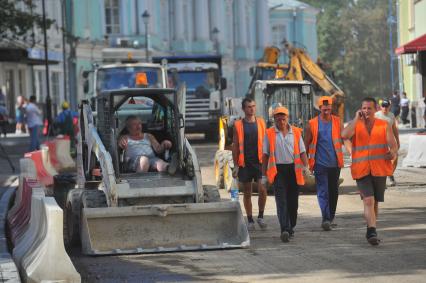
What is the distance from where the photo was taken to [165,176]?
14.8m

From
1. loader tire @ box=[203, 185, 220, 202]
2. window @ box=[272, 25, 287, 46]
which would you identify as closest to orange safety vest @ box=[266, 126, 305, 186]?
loader tire @ box=[203, 185, 220, 202]

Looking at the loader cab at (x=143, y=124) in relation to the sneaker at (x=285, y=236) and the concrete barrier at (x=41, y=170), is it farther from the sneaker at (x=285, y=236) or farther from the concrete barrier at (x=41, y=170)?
the concrete barrier at (x=41, y=170)

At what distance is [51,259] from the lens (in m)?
10.8

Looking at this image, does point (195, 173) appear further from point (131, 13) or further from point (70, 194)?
point (131, 13)

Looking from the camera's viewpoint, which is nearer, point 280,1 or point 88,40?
point 88,40

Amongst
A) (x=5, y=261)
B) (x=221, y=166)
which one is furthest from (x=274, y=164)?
(x=221, y=166)

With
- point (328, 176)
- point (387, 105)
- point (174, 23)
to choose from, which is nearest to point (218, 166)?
point (387, 105)

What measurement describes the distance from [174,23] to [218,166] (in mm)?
62034

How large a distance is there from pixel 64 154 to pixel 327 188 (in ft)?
53.6

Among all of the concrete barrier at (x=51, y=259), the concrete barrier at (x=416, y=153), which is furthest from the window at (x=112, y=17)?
the concrete barrier at (x=51, y=259)

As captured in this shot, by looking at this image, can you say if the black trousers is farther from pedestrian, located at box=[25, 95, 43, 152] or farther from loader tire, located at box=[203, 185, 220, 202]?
pedestrian, located at box=[25, 95, 43, 152]

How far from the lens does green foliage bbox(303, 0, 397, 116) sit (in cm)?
10906

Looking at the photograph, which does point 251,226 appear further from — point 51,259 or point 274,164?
point 51,259

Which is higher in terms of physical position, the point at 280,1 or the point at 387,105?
the point at 280,1
